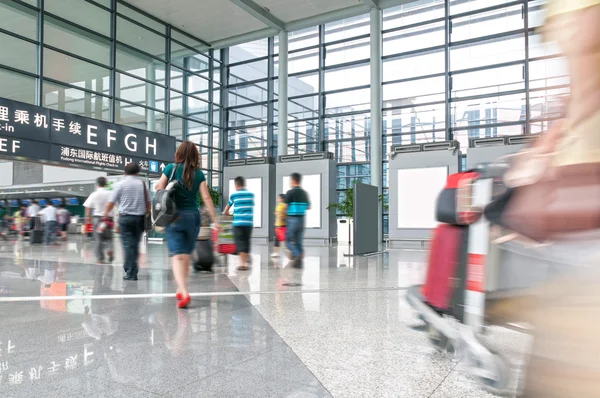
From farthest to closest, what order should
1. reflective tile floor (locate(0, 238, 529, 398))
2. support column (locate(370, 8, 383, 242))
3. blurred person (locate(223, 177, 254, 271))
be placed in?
support column (locate(370, 8, 383, 242)) < blurred person (locate(223, 177, 254, 271)) < reflective tile floor (locate(0, 238, 529, 398))

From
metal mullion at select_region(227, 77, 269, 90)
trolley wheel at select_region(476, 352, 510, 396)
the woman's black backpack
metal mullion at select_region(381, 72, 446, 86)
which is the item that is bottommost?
trolley wheel at select_region(476, 352, 510, 396)

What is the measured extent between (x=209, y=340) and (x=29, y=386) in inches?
46.4

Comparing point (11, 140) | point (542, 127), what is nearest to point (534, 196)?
point (542, 127)

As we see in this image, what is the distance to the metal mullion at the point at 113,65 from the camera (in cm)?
1797

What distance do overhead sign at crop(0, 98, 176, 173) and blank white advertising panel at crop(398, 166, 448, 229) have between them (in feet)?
24.8

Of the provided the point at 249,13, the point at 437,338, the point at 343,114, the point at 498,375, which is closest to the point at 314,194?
the point at 343,114

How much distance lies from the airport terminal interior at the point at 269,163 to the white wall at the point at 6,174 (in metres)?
0.21

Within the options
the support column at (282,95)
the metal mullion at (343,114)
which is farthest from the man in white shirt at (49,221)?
the metal mullion at (343,114)

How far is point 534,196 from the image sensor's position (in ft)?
2.18

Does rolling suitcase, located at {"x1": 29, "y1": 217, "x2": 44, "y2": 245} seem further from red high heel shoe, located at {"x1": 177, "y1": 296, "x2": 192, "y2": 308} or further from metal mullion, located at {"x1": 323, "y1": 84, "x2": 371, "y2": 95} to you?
red high heel shoe, located at {"x1": 177, "y1": 296, "x2": 192, "y2": 308}

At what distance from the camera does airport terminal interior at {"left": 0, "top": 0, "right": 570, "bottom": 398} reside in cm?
256

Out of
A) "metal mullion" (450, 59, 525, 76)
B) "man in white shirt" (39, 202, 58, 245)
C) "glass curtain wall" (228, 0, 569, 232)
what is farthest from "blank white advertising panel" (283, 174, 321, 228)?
"man in white shirt" (39, 202, 58, 245)

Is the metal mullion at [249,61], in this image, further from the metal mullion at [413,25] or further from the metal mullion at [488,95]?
the metal mullion at [488,95]

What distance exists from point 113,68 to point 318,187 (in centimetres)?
912
